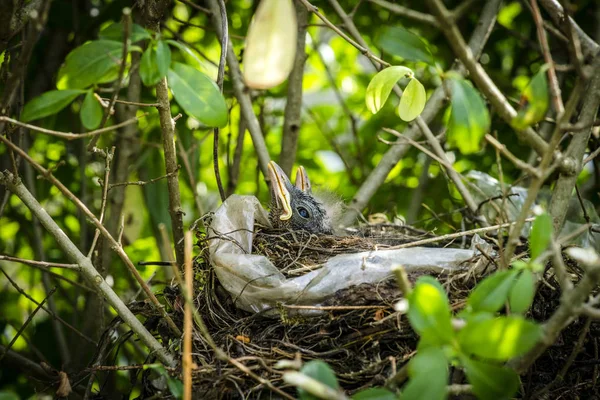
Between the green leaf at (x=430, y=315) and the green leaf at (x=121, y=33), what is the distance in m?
0.74

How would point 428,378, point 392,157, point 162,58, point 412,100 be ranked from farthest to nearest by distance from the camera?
point 392,157
point 412,100
point 162,58
point 428,378

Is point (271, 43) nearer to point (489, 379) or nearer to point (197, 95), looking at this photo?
point (197, 95)

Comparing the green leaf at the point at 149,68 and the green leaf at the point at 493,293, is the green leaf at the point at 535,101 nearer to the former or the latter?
the green leaf at the point at 493,293

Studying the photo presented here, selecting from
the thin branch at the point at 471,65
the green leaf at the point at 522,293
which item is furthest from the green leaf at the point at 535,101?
the green leaf at the point at 522,293

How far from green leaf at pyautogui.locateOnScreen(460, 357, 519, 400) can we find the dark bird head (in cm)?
157

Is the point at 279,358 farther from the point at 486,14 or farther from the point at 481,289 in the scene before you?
the point at 486,14

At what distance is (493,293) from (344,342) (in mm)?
706

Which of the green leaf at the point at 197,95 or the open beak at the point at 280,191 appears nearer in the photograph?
the green leaf at the point at 197,95

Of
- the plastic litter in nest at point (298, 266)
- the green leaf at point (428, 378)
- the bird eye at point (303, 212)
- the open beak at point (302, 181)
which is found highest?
the green leaf at point (428, 378)

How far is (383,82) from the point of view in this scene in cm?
176

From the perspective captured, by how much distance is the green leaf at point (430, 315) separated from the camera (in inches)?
49.3

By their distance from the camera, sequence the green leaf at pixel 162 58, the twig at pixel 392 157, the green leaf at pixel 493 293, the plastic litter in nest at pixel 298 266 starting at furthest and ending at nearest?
the twig at pixel 392 157
the plastic litter in nest at pixel 298 266
the green leaf at pixel 162 58
the green leaf at pixel 493 293

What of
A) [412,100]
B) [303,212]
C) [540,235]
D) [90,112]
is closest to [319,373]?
[540,235]

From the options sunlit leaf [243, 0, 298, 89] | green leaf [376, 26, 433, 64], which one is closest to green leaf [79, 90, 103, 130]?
sunlit leaf [243, 0, 298, 89]
